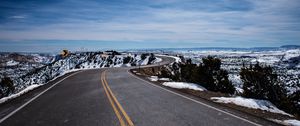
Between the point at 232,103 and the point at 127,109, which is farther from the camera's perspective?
the point at 232,103

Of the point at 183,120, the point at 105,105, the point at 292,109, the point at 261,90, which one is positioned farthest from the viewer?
the point at 261,90

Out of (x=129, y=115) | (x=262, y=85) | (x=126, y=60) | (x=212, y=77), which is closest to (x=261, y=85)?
(x=262, y=85)

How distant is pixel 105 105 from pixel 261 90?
10424 millimetres

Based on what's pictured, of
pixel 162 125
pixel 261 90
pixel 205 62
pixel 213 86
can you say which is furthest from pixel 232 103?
pixel 205 62

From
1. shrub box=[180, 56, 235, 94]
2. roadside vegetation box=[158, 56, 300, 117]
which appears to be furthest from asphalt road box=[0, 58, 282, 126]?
shrub box=[180, 56, 235, 94]

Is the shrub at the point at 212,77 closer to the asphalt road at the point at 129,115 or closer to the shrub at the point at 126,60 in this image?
the asphalt road at the point at 129,115

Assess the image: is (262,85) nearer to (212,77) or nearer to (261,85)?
(261,85)

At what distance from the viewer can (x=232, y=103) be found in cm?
844

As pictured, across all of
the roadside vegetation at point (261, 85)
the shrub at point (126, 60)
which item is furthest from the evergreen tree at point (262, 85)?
the shrub at point (126, 60)

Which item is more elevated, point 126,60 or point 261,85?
point 261,85

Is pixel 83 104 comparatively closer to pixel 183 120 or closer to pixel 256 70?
pixel 183 120

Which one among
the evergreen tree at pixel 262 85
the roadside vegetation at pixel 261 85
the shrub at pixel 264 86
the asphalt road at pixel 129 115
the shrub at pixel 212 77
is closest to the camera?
the asphalt road at pixel 129 115

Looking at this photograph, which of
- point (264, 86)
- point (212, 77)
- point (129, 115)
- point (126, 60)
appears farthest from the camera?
point (126, 60)

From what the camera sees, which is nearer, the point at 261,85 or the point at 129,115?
the point at 129,115
